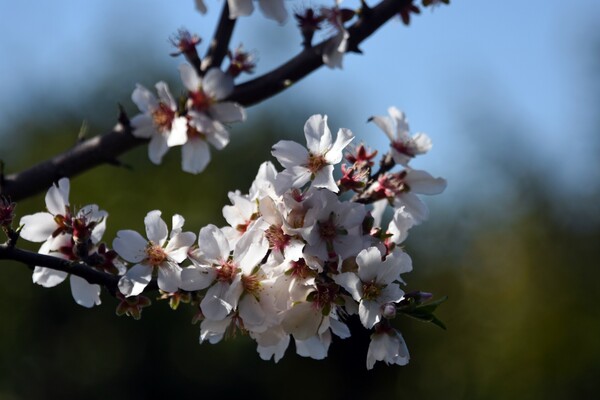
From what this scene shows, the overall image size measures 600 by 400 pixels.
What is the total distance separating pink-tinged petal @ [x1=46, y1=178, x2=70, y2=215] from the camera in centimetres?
191

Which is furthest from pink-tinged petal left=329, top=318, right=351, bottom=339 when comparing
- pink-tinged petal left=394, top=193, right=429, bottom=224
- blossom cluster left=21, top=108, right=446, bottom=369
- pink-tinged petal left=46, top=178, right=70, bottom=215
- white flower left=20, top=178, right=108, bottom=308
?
pink-tinged petal left=46, top=178, right=70, bottom=215

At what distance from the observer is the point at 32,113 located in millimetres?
19625

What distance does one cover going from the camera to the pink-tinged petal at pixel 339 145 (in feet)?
5.83

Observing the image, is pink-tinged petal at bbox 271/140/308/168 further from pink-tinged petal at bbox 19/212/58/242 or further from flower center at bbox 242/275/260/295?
pink-tinged petal at bbox 19/212/58/242

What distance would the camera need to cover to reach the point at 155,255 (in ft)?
5.95

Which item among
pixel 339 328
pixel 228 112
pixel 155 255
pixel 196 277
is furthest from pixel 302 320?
pixel 228 112

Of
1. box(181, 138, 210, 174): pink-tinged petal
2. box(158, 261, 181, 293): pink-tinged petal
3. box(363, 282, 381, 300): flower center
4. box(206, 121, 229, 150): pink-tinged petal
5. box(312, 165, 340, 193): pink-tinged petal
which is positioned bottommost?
box(181, 138, 210, 174): pink-tinged petal

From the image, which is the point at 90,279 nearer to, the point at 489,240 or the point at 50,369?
the point at 50,369

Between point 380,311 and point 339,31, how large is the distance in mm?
906

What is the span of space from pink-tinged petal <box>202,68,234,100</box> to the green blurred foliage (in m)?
12.3

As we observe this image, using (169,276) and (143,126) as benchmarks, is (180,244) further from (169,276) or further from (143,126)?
(143,126)

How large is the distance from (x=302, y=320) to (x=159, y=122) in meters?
0.81

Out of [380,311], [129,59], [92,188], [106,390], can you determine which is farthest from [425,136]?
[129,59]

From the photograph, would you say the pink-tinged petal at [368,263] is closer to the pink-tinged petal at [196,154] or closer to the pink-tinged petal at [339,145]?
the pink-tinged petal at [339,145]
